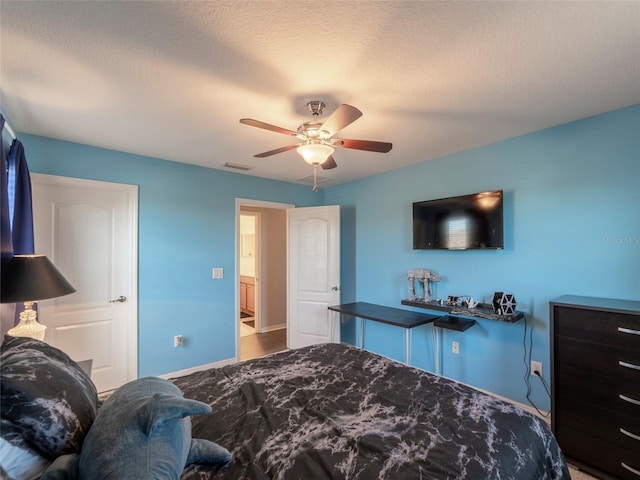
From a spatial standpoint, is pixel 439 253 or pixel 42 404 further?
pixel 439 253

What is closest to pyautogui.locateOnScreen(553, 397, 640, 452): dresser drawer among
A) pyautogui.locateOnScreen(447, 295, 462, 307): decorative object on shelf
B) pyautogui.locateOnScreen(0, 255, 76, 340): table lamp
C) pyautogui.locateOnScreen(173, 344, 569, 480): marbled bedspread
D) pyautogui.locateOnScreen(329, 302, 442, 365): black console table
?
pyautogui.locateOnScreen(173, 344, 569, 480): marbled bedspread

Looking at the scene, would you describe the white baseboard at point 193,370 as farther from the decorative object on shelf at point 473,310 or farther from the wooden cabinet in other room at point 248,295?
the wooden cabinet in other room at point 248,295

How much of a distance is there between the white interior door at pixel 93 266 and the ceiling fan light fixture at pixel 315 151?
2146 mm

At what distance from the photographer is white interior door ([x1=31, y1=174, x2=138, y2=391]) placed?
8.66ft

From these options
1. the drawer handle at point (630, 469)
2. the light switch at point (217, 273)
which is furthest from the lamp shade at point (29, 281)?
the drawer handle at point (630, 469)

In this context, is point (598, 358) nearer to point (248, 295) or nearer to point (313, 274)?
point (313, 274)

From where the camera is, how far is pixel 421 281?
10.8ft

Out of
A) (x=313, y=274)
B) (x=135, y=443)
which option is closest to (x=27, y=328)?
(x=135, y=443)

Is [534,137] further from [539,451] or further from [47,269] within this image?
[47,269]

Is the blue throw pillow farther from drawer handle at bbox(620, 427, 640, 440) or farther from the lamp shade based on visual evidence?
drawer handle at bbox(620, 427, 640, 440)

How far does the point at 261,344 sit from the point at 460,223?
3.42 metres

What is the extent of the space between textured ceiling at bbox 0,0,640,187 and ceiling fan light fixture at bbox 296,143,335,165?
32 centimetres

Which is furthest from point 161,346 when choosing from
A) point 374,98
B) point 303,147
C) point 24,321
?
point 374,98

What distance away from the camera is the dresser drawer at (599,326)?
172 centimetres
